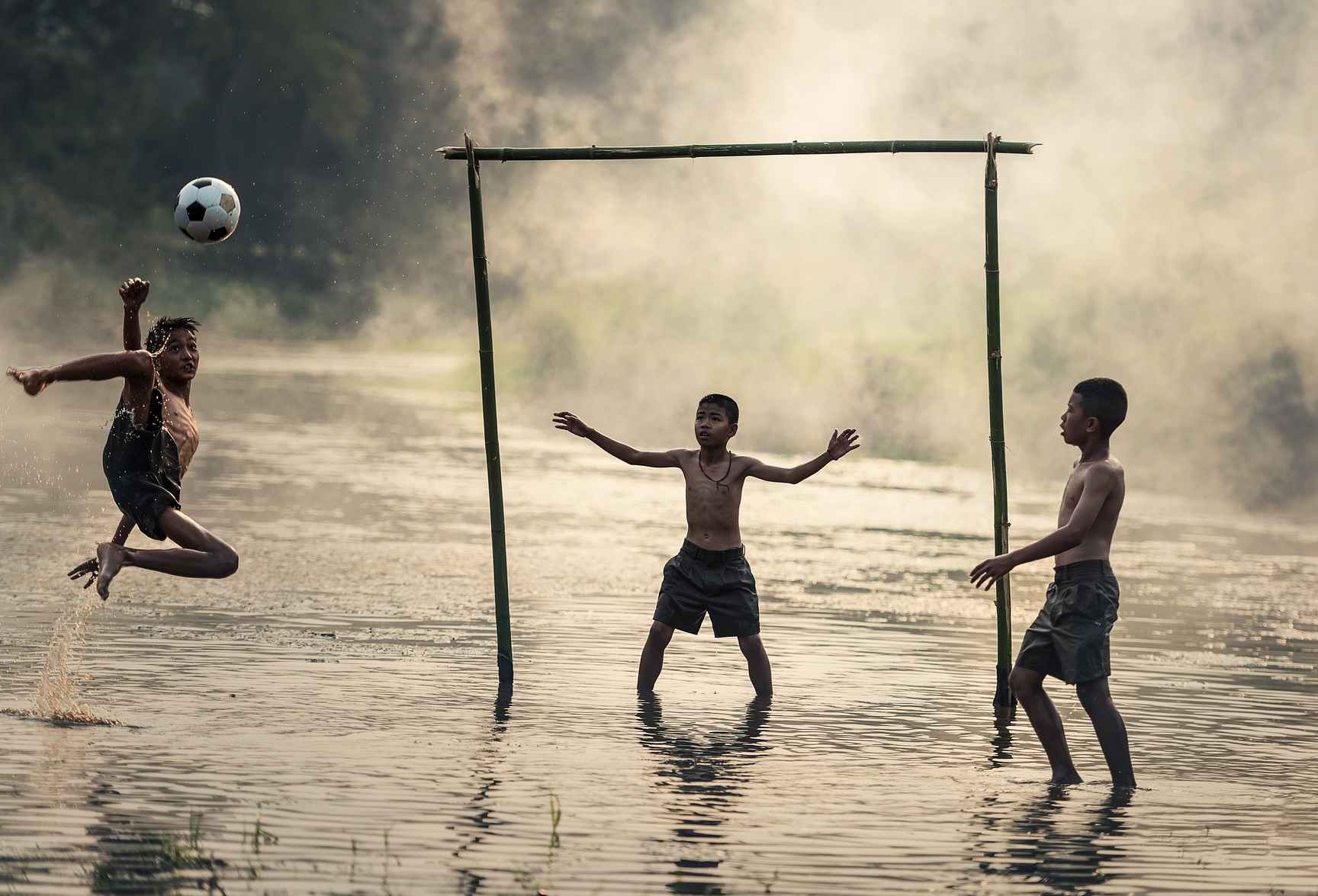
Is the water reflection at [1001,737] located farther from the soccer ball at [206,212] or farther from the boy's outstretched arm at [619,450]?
the soccer ball at [206,212]

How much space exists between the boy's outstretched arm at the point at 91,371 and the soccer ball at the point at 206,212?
2.10m

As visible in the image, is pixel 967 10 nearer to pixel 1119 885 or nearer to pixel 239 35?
pixel 239 35

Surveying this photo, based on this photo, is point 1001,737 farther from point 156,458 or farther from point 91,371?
point 91,371

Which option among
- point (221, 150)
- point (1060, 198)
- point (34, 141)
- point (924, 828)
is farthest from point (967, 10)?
point (924, 828)

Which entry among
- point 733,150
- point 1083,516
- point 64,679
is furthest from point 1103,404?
point 64,679

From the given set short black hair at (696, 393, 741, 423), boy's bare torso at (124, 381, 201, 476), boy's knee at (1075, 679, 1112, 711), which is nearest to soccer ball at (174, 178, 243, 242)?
boy's bare torso at (124, 381, 201, 476)

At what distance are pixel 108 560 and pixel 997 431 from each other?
4.79m

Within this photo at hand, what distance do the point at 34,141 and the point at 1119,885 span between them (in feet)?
197

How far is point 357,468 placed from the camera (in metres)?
27.8

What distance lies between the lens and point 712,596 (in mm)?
11227

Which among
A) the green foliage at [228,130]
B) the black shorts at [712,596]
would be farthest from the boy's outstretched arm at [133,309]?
the green foliage at [228,130]

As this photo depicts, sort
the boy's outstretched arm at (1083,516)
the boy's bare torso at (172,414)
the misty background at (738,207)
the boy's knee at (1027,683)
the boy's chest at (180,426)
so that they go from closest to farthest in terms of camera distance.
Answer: the boy's outstretched arm at (1083,516) < the boy's knee at (1027,683) < the boy's bare torso at (172,414) < the boy's chest at (180,426) < the misty background at (738,207)

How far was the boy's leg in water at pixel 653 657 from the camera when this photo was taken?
1109 centimetres

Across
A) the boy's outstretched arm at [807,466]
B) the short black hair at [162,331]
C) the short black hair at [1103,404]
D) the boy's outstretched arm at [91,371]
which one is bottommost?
the boy's outstretched arm at [807,466]
